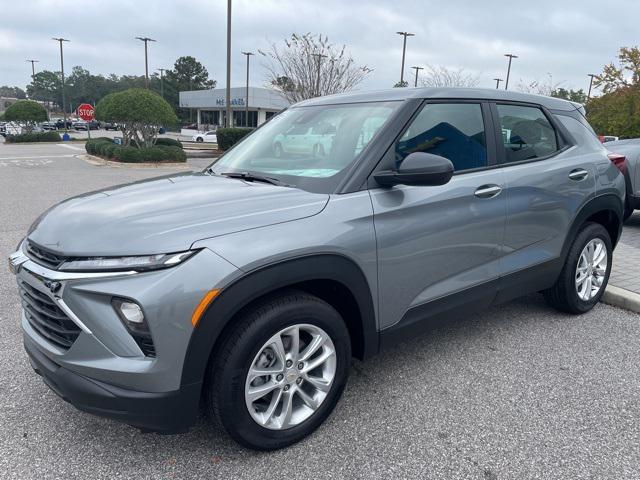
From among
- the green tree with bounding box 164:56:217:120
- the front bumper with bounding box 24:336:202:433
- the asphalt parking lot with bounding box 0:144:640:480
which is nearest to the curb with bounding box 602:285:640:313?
the asphalt parking lot with bounding box 0:144:640:480

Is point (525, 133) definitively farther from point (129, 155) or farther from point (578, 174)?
point (129, 155)

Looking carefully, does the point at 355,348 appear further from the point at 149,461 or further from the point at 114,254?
the point at 114,254

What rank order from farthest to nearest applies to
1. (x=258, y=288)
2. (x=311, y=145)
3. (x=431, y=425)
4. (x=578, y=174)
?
(x=578, y=174), (x=311, y=145), (x=431, y=425), (x=258, y=288)

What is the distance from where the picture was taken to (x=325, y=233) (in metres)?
2.47

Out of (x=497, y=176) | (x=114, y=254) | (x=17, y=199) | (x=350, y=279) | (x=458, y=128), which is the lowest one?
(x=17, y=199)

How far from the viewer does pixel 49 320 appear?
7.58 feet

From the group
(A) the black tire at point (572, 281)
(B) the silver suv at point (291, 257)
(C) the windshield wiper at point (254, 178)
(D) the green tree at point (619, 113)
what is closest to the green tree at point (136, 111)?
(D) the green tree at point (619, 113)

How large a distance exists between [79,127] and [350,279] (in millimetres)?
77555

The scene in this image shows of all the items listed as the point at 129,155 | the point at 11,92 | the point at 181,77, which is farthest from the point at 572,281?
the point at 11,92

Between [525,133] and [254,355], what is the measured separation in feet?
8.50

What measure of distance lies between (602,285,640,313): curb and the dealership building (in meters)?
45.5

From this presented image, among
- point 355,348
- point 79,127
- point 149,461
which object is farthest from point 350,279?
point 79,127

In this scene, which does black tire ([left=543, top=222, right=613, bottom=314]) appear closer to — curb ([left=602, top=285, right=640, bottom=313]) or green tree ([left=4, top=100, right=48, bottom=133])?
curb ([left=602, top=285, right=640, bottom=313])

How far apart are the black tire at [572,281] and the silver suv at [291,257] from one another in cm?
22
